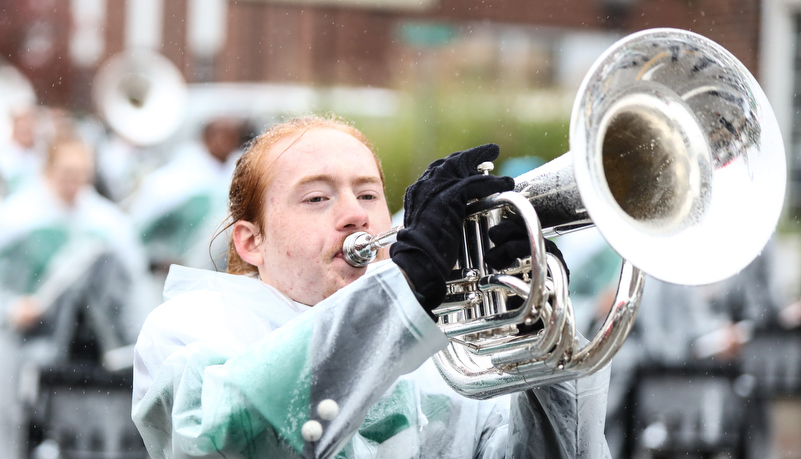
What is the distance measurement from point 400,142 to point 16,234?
3.98 m

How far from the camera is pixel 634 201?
6.45 ft

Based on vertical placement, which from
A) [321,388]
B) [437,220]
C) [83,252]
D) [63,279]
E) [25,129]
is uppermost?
[437,220]

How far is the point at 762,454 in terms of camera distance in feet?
19.3

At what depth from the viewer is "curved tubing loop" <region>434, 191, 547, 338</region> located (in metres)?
1.85

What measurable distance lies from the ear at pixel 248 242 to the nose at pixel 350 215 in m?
0.27

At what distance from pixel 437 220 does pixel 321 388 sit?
15.2 inches

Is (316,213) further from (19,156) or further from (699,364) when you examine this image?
(19,156)

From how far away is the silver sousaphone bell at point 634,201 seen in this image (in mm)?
1870

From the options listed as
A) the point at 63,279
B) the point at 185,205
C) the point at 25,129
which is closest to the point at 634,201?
the point at 63,279

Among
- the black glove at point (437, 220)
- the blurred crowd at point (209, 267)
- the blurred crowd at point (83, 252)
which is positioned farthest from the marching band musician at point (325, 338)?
the blurred crowd at point (209, 267)

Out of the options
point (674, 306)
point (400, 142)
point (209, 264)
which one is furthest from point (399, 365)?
point (400, 142)

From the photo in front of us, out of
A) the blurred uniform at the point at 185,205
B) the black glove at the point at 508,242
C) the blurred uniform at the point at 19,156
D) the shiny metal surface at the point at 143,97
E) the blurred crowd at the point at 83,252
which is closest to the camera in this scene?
the black glove at the point at 508,242

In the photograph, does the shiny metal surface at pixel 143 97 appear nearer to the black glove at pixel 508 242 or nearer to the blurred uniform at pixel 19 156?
the blurred uniform at pixel 19 156

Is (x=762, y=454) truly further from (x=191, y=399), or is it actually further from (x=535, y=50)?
(x=535, y=50)
